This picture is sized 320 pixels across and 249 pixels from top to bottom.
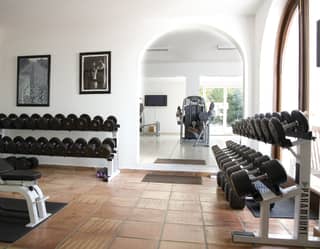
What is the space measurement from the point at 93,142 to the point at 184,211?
6.70 feet

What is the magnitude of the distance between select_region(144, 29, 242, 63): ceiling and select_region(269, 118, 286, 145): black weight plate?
372 centimetres

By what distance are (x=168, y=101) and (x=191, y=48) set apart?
5.93 metres

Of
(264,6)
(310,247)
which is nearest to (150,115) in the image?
(264,6)

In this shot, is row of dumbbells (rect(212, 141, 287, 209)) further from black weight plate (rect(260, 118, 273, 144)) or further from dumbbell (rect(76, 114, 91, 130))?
dumbbell (rect(76, 114, 91, 130))

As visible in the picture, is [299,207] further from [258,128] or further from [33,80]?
[33,80]

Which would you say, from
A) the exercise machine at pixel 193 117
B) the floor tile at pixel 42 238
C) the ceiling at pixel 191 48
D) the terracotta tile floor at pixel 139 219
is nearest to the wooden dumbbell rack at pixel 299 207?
the terracotta tile floor at pixel 139 219

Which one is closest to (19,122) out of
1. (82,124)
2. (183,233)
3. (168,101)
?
(82,124)

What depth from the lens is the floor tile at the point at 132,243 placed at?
6.38ft

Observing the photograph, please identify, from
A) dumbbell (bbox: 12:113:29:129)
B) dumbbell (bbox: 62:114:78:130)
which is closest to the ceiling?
dumbbell (bbox: 62:114:78:130)

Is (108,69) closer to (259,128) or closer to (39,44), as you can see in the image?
(39,44)

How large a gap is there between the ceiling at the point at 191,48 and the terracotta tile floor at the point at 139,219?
3457 millimetres

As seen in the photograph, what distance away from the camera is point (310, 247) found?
1973 millimetres

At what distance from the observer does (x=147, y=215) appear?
2590 millimetres

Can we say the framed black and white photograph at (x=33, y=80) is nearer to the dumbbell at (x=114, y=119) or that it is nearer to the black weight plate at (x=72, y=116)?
the black weight plate at (x=72, y=116)
